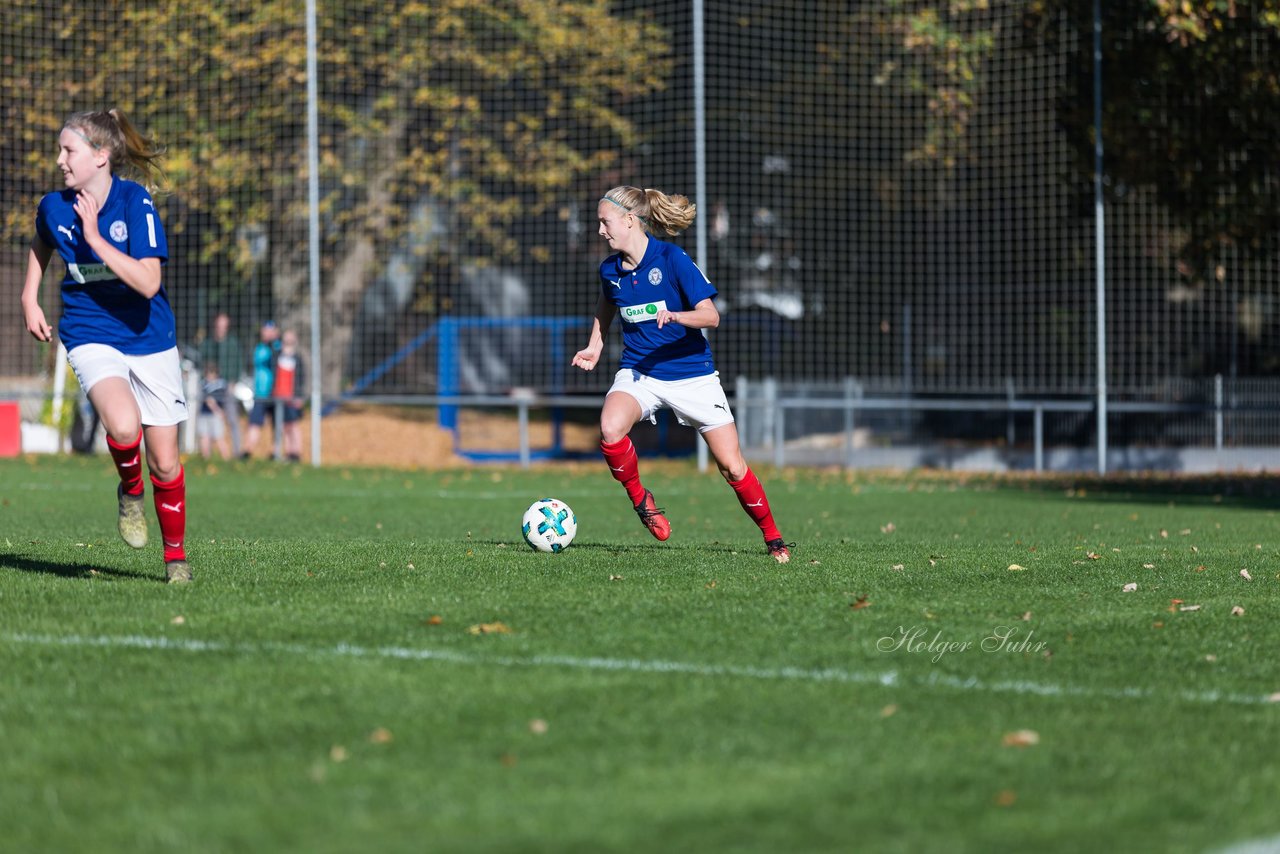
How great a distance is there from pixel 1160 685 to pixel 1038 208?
17807 mm

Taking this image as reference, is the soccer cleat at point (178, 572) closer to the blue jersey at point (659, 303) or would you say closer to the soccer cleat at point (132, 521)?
the soccer cleat at point (132, 521)

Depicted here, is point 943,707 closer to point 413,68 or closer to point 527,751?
point 527,751

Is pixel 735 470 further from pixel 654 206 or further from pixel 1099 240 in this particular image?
pixel 1099 240

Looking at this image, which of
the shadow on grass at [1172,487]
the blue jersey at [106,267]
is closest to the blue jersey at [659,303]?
the blue jersey at [106,267]

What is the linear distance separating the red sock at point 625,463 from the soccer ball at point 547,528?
36 cm

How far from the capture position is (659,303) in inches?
349

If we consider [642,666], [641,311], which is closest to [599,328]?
[641,311]

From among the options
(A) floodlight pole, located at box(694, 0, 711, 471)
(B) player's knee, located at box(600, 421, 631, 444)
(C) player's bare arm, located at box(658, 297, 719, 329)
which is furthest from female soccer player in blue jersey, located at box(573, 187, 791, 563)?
(A) floodlight pole, located at box(694, 0, 711, 471)

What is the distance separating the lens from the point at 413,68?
26062 millimetres

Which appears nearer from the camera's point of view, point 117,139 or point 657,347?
point 117,139

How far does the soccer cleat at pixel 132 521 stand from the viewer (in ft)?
24.2

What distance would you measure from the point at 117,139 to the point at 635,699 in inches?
153

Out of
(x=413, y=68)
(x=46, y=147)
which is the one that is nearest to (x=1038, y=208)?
(x=413, y=68)

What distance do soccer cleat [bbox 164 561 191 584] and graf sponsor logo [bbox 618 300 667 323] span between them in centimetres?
281
